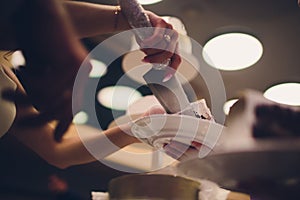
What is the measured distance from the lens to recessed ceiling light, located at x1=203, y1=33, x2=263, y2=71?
79.8 inches

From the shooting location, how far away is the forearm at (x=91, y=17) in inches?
46.4

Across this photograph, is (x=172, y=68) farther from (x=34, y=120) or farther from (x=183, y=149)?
(x=34, y=120)

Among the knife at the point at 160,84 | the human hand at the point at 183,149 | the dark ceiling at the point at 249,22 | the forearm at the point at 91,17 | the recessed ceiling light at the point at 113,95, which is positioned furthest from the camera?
the recessed ceiling light at the point at 113,95

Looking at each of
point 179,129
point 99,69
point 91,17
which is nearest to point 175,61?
point 179,129

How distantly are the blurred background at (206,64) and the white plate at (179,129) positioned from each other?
905mm

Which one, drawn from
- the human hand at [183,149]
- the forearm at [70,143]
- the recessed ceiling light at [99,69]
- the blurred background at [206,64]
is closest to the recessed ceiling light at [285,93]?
the blurred background at [206,64]

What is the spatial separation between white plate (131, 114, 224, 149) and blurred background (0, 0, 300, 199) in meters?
0.91

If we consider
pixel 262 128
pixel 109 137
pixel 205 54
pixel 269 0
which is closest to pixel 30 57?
pixel 109 137

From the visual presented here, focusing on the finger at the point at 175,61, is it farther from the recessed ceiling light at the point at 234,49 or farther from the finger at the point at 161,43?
the recessed ceiling light at the point at 234,49

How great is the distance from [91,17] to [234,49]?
38.3 inches

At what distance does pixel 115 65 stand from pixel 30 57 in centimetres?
145

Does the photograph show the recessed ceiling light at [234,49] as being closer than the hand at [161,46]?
No

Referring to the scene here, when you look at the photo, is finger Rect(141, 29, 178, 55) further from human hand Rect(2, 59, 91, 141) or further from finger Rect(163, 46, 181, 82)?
human hand Rect(2, 59, 91, 141)

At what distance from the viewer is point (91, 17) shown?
127 centimetres
